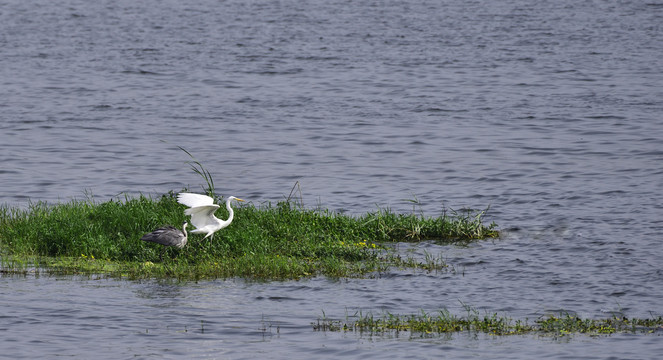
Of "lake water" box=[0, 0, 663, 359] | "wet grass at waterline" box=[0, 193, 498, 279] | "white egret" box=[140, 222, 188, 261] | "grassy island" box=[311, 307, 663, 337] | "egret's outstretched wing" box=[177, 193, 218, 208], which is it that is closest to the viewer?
"grassy island" box=[311, 307, 663, 337]

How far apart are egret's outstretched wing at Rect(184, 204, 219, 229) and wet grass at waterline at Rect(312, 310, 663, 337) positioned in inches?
116

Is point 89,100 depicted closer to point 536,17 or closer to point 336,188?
point 336,188

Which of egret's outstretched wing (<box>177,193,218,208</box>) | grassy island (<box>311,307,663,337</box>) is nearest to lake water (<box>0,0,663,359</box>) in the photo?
Answer: grassy island (<box>311,307,663,337</box>)

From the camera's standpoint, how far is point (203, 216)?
48.8 ft

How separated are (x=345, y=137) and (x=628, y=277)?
47.3 feet

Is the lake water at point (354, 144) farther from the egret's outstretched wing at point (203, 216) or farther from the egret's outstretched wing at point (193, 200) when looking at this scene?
the egret's outstretched wing at point (193, 200)

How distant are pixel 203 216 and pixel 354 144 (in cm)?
1312

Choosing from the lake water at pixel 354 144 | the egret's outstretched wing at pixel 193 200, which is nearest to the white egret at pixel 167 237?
the egret's outstretched wing at pixel 193 200

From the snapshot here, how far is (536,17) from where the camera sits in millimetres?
52562

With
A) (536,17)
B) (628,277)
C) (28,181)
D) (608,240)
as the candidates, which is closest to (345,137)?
(28,181)

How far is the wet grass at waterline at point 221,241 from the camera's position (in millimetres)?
14781

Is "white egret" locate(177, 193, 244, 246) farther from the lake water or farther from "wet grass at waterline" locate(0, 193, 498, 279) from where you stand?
the lake water

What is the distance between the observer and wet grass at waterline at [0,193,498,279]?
48.5ft

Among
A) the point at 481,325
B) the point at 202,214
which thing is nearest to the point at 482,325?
the point at 481,325
